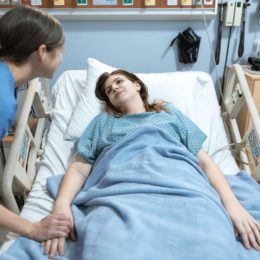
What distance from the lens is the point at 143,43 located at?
7.59 feet

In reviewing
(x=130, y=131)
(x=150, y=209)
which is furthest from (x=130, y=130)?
(x=150, y=209)

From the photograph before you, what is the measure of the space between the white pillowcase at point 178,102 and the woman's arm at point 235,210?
1.26ft

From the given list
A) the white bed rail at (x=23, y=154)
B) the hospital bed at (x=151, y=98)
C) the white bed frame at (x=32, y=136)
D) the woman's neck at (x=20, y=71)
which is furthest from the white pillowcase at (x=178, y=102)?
the woman's neck at (x=20, y=71)

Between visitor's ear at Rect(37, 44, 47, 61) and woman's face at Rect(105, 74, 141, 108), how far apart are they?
1.86 ft

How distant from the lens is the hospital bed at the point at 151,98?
1.67 metres

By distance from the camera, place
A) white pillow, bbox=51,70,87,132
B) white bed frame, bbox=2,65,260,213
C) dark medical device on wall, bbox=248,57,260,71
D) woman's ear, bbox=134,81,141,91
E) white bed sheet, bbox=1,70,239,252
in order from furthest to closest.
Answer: dark medical device on wall, bbox=248,57,260,71 < white pillow, bbox=51,70,87,132 < woman's ear, bbox=134,81,141,91 < white bed sheet, bbox=1,70,239,252 < white bed frame, bbox=2,65,260,213

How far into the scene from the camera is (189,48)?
2.25 m

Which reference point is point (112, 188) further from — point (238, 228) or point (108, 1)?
point (108, 1)

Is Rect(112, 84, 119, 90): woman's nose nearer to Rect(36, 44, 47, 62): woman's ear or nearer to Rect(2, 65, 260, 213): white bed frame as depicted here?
Result: Rect(2, 65, 260, 213): white bed frame

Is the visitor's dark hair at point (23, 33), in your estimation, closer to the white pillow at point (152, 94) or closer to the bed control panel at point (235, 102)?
the white pillow at point (152, 94)

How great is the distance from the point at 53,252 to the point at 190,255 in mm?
460

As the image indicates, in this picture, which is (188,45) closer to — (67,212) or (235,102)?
(235,102)

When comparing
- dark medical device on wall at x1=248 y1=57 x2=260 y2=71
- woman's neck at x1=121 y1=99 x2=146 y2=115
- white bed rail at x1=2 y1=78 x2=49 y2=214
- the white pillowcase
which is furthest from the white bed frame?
woman's neck at x1=121 y1=99 x2=146 y2=115

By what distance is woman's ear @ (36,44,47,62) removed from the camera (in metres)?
1.09
